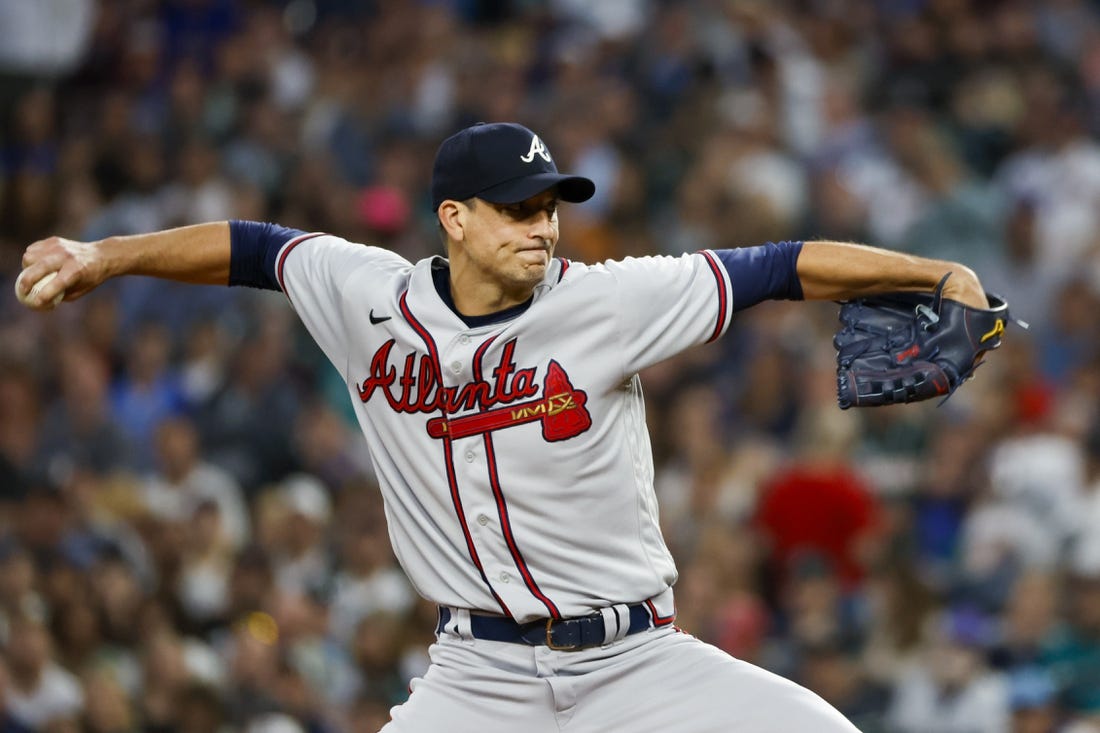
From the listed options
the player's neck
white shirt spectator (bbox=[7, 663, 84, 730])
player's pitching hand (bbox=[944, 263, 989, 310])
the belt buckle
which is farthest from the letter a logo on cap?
white shirt spectator (bbox=[7, 663, 84, 730])

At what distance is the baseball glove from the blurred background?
3.03 meters

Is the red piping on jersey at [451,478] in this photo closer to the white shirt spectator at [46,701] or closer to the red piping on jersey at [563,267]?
the red piping on jersey at [563,267]

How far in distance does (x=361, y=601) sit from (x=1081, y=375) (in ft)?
12.1

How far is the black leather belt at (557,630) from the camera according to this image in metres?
4.30

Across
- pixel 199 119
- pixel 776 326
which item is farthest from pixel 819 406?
pixel 199 119

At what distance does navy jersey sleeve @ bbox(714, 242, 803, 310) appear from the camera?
431cm

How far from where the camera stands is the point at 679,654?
4.32 meters

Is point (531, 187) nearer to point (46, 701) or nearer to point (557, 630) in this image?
point (557, 630)

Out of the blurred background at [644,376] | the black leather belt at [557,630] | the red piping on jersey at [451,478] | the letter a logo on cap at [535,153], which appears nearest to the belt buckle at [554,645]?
the black leather belt at [557,630]

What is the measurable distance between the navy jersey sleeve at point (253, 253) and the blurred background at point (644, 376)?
3211 mm

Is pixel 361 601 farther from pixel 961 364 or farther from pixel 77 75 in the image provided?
pixel 77 75

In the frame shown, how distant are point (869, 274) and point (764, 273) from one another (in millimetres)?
260

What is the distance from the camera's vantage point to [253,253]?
4.70 meters

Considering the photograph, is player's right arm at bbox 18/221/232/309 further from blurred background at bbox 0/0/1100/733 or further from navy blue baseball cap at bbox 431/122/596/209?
blurred background at bbox 0/0/1100/733
